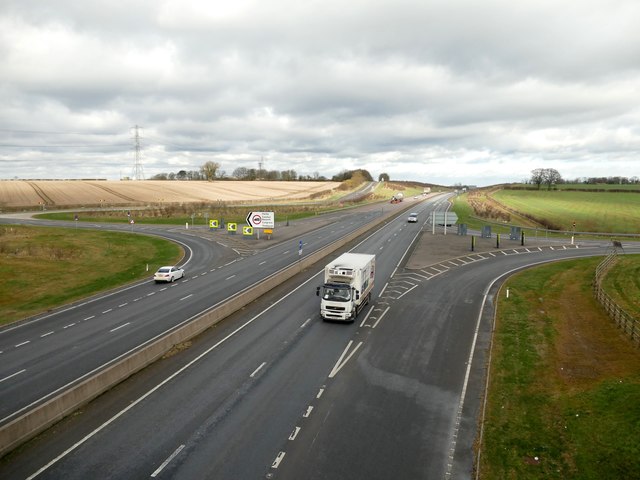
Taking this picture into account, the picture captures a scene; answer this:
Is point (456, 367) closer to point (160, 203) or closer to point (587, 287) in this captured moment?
point (587, 287)

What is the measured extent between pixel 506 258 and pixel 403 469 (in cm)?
4190

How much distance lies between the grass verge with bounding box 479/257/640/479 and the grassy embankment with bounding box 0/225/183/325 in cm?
3094

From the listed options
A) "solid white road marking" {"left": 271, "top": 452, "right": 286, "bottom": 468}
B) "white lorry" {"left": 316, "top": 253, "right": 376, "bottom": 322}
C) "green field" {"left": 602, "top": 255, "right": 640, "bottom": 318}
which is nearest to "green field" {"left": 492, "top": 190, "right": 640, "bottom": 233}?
"green field" {"left": 602, "top": 255, "right": 640, "bottom": 318}

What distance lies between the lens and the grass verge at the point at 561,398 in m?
14.4

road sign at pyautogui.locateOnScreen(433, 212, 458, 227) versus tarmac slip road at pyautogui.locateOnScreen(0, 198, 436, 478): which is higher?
road sign at pyautogui.locateOnScreen(433, 212, 458, 227)

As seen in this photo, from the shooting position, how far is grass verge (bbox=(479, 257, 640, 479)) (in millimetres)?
14422

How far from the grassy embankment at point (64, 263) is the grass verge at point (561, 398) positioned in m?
30.9

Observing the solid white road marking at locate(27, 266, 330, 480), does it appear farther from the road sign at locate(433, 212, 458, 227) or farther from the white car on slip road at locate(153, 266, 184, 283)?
the road sign at locate(433, 212, 458, 227)

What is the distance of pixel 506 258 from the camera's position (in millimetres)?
51062

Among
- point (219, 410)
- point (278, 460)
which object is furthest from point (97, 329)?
point (278, 460)

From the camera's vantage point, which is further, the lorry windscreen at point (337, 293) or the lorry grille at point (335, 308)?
the lorry windscreen at point (337, 293)

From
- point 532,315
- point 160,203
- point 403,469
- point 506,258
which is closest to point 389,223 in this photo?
point 506,258

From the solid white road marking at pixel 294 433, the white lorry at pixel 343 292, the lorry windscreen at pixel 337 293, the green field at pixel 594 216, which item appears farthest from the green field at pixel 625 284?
the green field at pixel 594 216

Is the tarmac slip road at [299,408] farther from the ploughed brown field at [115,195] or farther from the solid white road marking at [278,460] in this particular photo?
the ploughed brown field at [115,195]
